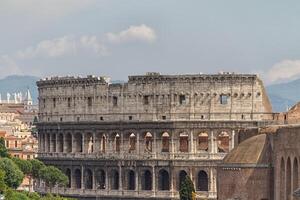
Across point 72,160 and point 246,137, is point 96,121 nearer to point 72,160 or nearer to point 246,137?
point 72,160

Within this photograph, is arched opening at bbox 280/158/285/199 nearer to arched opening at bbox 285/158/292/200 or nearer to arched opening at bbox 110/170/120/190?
arched opening at bbox 285/158/292/200

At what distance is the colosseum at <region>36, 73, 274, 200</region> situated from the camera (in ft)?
493

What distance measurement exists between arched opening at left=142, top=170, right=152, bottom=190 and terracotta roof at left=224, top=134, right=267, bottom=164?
42.0 metres

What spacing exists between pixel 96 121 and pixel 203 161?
14.2m

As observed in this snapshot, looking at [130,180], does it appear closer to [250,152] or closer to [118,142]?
[118,142]

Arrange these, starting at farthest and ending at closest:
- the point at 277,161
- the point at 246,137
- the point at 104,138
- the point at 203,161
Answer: the point at 104,138 < the point at 203,161 < the point at 246,137 < the point at 277,161

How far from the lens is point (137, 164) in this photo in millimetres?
154500

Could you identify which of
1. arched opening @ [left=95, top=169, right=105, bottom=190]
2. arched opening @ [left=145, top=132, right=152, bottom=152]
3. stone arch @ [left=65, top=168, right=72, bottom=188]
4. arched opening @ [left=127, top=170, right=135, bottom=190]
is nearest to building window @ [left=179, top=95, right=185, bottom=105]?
arched opening @ [left=145, top=132, right=152, bottom=152]

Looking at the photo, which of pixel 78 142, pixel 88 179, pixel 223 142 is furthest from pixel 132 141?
pixel 223 142

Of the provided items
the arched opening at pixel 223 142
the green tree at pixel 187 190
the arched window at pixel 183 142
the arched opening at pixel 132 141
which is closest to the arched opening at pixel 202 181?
the arched opening at pixel 223 142

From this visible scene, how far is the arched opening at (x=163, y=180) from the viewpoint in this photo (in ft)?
502

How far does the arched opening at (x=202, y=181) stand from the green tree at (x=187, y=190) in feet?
34.4

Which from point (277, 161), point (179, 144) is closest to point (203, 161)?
point (179, 144)

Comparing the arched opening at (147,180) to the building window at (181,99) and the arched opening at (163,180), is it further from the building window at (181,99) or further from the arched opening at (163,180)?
the building window at (181,99)
